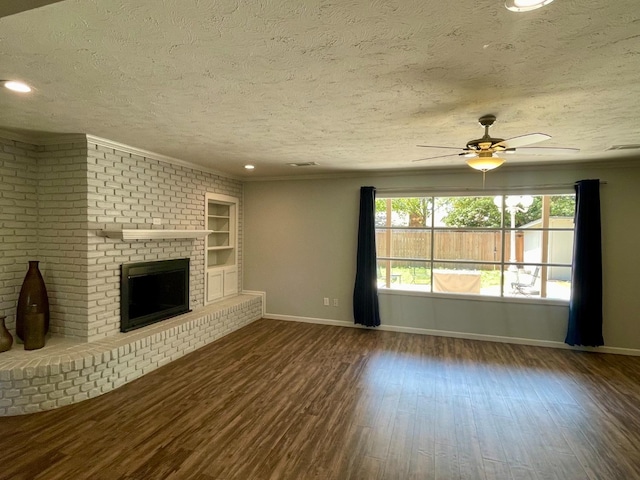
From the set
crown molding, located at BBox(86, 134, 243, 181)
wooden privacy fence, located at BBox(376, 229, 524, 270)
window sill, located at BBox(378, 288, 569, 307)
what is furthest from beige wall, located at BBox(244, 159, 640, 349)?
crown molding, located at BBox(86, 134, 243, 181)

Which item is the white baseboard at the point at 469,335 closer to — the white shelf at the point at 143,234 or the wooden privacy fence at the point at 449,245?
the wooden privacy fence at the point at 449,245

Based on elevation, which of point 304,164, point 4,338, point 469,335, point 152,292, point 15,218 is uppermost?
point 304,164

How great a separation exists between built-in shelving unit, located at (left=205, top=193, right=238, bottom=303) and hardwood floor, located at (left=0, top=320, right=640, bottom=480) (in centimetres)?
163

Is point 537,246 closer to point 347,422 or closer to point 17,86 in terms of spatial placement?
point 347,422

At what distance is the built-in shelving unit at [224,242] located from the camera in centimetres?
551

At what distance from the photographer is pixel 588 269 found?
14.0 ft

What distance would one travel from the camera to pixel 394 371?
3.73 m

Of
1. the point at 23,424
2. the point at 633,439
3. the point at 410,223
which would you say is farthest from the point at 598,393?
the point at 23,424

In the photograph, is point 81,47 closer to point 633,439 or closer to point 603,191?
point 633,439

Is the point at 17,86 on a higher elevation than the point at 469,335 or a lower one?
higher

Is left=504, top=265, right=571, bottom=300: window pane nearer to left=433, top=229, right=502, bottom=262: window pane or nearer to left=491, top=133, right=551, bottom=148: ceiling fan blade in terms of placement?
left=433, top=229, right=502, bottom=262: window pane

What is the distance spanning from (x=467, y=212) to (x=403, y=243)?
1.07 m

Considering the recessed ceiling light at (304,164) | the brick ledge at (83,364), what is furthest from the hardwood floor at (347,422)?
the recessed ceiling light at (304,164)

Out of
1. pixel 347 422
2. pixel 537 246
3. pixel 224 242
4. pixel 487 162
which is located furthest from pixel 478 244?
pixel 224 242
